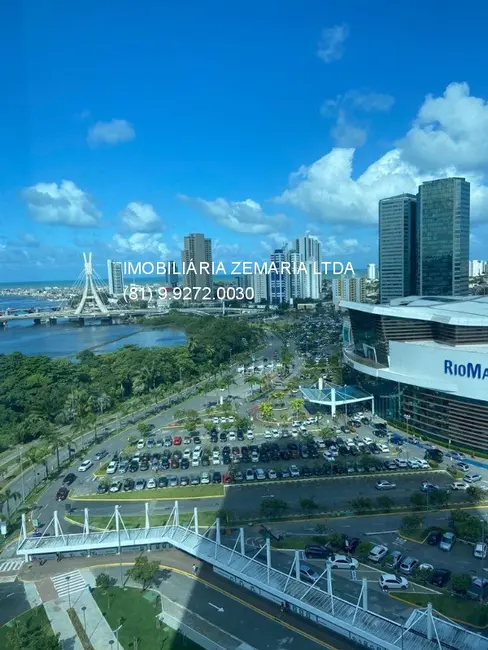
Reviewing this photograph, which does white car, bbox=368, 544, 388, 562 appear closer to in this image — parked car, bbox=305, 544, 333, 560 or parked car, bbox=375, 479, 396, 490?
parked car, bbox=305, 544, 333, 560

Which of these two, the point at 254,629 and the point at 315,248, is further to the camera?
the point at 315,248

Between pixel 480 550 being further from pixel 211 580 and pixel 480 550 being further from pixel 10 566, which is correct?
pixel 10 566

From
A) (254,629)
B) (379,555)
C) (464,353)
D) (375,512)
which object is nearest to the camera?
(254,629)

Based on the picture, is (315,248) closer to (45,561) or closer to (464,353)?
(464,353)

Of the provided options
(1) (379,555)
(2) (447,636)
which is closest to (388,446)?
(1) (379,555)

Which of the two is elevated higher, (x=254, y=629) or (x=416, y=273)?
(x=416, y=273)

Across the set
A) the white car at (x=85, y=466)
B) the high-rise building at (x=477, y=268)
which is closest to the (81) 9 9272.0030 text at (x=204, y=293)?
the high-rise building at (x=477, y=268)
